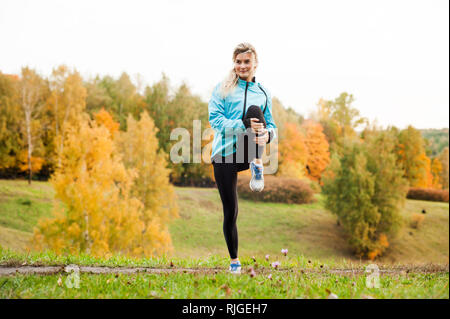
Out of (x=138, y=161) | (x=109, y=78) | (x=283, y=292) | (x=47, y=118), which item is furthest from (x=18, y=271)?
(x=109, y=78)

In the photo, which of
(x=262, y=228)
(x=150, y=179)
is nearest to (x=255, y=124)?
(x=150, y=179)

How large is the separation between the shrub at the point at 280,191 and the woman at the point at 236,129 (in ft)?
101

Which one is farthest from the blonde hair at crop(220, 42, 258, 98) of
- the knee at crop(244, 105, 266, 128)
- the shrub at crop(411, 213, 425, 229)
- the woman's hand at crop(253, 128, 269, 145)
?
the shrub at crop(411, 213, 425, 229)

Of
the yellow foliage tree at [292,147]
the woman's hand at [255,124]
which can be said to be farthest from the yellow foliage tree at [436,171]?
the woman's hand at [255,124]

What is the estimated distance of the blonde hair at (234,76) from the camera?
392 centimetres

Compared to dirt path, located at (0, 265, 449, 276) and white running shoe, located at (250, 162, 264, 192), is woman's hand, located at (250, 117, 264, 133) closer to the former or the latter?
white running shoe, located at (250, 162, 264, 192)

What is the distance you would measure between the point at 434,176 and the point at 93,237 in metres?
58.9

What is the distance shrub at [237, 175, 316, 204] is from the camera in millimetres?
35156

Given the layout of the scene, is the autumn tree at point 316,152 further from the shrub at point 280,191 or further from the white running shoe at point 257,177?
the white running shoe at point 257,177

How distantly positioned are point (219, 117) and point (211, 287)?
5.93 ft

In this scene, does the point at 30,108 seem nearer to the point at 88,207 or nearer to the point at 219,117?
the point at 88,207

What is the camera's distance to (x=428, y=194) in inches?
1678

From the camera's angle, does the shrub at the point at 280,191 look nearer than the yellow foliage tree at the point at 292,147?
Yes
